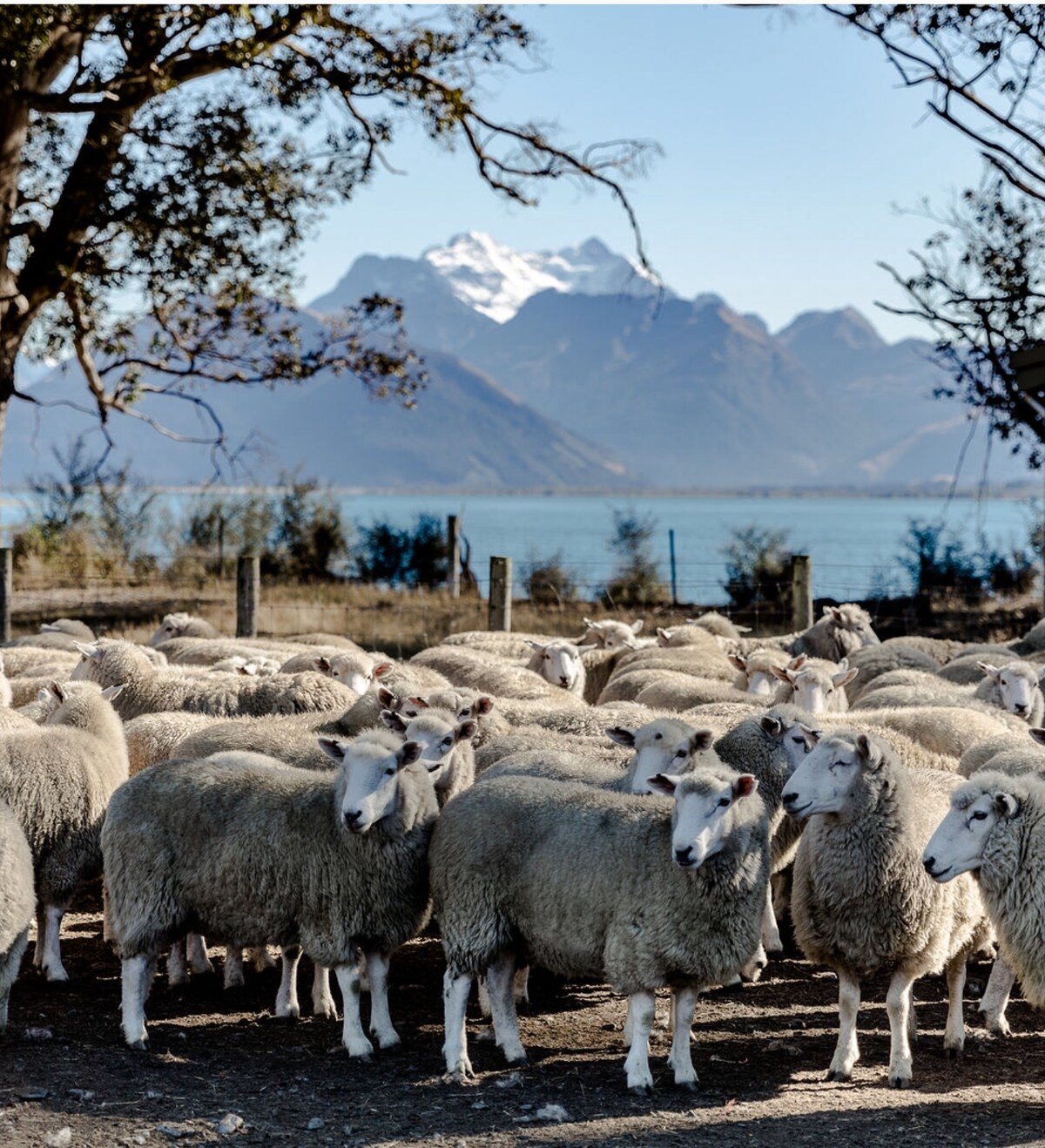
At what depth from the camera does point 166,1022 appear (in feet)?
20.5

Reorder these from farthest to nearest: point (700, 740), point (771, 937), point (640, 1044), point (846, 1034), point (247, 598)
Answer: point (247, 598) < point (771, 937) < point (700, 740) < point (846, 1034) < point (640, 1044)

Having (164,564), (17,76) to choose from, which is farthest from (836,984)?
(164,564)

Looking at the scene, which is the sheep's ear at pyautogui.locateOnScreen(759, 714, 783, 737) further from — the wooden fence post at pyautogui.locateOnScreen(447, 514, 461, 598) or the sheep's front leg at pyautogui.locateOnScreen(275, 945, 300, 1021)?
the wooden fence post at pyautogui.locateOnScreen(447, 514, 461, 598)

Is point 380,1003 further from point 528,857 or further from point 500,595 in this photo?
point 500,595

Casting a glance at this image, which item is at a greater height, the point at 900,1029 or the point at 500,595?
the point at 500,595

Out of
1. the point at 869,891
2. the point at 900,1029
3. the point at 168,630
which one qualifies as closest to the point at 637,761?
the point at 869,891

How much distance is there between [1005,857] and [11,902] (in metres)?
4.08

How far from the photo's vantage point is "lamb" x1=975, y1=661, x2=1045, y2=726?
9.34 meters

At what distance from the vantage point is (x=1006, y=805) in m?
5.60

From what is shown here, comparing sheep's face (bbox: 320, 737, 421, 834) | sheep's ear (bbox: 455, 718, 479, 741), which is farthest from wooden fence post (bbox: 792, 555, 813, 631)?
sheep's face (bbox: 320, 737, 421, 834)

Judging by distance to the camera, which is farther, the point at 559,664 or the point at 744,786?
the point at 559,664

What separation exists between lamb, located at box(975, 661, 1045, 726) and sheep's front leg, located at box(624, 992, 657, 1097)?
4559 mm

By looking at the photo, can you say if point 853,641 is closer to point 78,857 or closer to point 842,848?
point 842,848

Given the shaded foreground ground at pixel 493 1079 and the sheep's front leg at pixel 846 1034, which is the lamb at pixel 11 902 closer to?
the shaded foreground ground at pixel 493 1079
